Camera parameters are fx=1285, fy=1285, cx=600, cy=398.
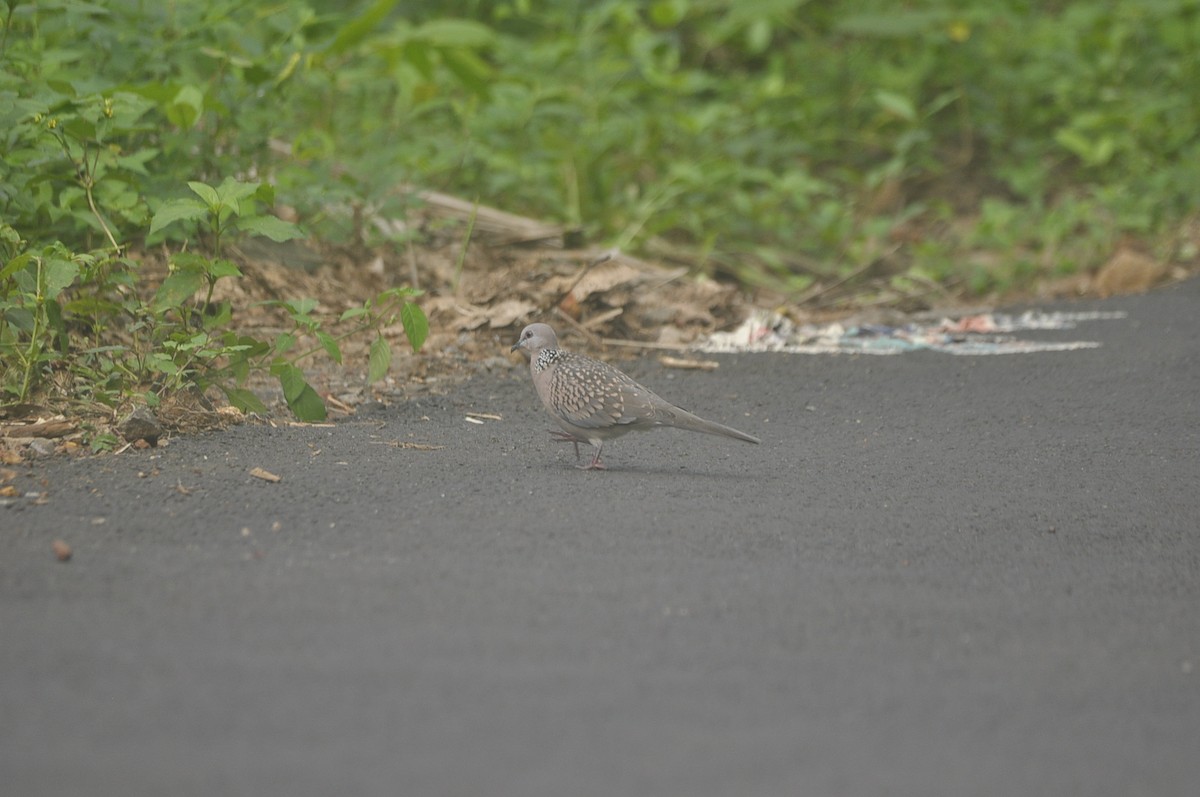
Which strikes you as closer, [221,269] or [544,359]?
[221,269]

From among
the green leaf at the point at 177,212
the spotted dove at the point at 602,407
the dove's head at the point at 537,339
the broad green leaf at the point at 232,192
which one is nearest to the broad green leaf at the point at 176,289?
the green leaf at the point at 177,212

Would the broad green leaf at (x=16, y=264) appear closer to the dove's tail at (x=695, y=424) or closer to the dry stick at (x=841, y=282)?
the dove's tail at (x=695, y=424)

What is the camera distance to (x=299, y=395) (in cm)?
414

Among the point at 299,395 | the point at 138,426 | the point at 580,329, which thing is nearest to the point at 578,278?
the point at 580,329

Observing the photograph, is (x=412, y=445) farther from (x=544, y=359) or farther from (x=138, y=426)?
(x=138, y=426)

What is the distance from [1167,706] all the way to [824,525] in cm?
112

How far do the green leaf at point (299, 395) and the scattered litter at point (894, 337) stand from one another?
216cm

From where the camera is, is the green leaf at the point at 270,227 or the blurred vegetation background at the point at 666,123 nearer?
the green leaf at the point at 270,227

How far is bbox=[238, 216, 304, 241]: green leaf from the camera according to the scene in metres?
4.04

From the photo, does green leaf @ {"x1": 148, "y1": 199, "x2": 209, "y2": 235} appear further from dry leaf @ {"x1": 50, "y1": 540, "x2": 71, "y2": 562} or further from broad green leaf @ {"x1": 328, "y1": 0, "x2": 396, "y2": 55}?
broad green leaf @ {"x1": 328, "y1": 0, "x2": 396, "y2": 55}

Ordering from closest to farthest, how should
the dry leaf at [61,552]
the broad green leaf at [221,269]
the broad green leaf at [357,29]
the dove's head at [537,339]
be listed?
1. the dry leaf at [61,552]
2. the broad green leaf at [221,269]
3. the dove's head at [537,339]
4. the broad green leaf at [357,29]

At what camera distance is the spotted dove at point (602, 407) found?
12.5 ft

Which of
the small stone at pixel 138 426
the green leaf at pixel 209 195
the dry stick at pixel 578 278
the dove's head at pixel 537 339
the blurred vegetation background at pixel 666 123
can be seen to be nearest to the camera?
the small stone at pixel 138 426

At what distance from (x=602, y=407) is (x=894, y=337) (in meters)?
2.82
